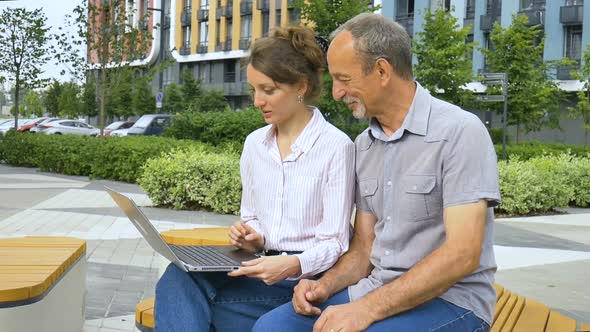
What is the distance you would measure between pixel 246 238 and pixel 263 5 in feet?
181

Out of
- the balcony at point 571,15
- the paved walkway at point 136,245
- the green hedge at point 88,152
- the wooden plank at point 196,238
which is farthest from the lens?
the balcony at point 571,15

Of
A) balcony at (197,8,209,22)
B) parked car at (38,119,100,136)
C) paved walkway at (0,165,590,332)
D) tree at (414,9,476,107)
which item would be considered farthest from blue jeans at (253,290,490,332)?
balcony at (197,8,209,22)

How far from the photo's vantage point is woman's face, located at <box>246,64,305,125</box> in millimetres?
3113

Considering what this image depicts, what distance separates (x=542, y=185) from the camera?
1359cm

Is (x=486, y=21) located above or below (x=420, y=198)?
above

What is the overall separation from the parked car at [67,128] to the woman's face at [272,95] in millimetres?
42023

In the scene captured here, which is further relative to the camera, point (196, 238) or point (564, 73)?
point (564, 73)

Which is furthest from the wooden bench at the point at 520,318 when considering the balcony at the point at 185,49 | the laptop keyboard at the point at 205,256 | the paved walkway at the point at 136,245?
the balcony at the point at 185,49

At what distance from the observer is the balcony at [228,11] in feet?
196

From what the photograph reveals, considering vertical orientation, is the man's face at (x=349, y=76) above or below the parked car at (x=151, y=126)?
above

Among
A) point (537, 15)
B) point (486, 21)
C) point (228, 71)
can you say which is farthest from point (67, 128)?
point (537, 15)

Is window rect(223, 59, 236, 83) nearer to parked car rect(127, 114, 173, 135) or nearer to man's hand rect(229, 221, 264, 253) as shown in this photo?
parked car rect(127, 114, 173, 135)

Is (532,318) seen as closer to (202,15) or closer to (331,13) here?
(331,13)

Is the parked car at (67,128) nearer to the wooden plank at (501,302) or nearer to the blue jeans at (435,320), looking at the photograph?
the wooden plank at (501,302)
